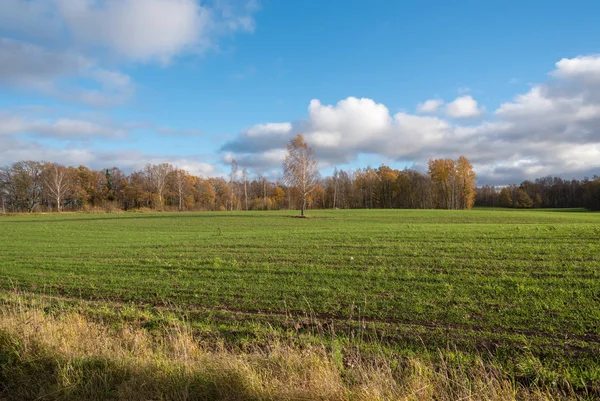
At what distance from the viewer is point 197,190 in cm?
12525

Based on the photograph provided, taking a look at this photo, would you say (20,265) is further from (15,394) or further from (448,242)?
(448,242)

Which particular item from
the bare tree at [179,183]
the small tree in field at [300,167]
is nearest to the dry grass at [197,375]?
the small tree in field at [300,167]

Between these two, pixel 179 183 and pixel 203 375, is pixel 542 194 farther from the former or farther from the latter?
pixel 203 375

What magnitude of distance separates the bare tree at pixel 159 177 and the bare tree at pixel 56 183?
23.3 metres

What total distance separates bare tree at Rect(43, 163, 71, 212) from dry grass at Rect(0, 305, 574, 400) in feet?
343

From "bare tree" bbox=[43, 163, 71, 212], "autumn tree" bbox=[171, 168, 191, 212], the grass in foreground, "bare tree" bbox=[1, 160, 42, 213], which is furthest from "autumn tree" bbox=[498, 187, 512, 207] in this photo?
"bare tree" bbox=[1, 160, 42, 213]

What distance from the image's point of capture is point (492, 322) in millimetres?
7832

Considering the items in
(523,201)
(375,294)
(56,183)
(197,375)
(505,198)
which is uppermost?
(56,183)

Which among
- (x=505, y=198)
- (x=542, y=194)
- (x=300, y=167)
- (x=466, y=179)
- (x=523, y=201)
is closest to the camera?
(x=300, y=167)

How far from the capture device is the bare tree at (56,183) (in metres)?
93.6

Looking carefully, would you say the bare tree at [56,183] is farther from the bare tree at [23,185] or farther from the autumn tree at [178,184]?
the autumn tree at [178,184]

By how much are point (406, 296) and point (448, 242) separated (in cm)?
1033

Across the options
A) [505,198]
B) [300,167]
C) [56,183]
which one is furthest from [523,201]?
[56,183]

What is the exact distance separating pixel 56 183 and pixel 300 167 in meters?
77.9
